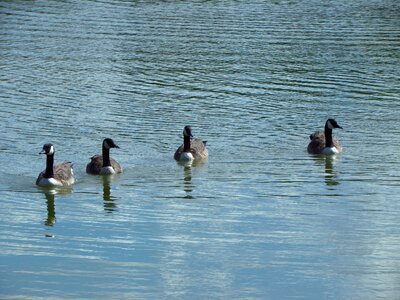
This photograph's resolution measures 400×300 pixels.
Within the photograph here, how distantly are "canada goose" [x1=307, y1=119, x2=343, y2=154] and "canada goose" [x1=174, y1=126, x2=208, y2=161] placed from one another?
2.74 metres

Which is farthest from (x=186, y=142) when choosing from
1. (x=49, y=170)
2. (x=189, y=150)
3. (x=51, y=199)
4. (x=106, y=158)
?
(x=51, y=199)

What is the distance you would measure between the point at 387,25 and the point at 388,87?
15.7 metres

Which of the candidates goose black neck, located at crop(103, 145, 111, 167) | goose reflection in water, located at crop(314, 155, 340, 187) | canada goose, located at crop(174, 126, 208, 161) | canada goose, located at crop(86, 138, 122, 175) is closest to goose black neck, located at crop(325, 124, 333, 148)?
goose reflection in water, located at crop(314, 155, 340, 187)

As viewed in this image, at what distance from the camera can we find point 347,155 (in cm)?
2850

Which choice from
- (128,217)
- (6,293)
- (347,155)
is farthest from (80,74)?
(6,293)

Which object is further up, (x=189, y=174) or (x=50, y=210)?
(x=189, y=174)

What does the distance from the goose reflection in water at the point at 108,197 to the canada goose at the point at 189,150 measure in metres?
2.45

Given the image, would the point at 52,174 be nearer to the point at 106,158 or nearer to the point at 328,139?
the point at 106,158

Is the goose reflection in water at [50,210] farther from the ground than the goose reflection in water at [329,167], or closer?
closer

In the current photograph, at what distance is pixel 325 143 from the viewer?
28.4 meters

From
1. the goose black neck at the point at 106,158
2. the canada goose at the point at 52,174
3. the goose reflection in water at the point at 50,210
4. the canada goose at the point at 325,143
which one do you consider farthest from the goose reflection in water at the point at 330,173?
the goose reflection in water at the point at 50,210

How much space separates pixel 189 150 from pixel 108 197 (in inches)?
162

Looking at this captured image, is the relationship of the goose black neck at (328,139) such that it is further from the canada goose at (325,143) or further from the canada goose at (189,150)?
the canada goose at (189,150)

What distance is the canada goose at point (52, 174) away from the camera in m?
25.0
